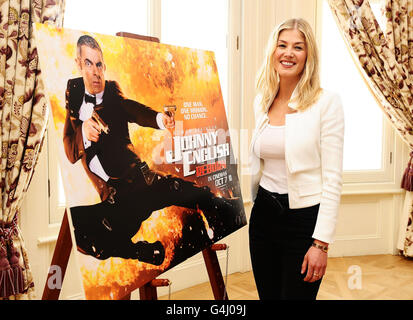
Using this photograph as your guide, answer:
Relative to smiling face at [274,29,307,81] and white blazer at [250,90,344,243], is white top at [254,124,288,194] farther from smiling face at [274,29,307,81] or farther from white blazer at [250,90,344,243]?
smiling face at [274,29,307,81]

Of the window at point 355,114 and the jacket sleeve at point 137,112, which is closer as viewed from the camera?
the jacket sleeve at point 137,112

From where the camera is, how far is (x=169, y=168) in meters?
1.60

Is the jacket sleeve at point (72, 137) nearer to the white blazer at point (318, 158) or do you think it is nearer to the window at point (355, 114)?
the white blazer at point (318, 158)

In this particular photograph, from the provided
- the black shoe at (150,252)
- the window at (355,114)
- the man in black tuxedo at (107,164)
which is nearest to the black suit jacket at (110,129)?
the man in black tuxedo at (107,164)

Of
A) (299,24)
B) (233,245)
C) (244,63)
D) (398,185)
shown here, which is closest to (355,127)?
(398,185)

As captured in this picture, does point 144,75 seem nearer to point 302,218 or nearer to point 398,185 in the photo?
point 302,218

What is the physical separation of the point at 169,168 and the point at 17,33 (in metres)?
1.01

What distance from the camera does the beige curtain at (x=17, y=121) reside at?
6.31 ft

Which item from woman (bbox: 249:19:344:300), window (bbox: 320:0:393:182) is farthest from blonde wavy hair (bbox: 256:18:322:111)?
window (bbox: 320:0:393:182)

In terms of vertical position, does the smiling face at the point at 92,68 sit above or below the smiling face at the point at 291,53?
below

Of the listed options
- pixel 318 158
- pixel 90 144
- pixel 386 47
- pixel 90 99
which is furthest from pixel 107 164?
pixel 386 47

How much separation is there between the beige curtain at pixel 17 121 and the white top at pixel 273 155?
1.11m

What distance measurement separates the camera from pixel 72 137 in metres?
1.31

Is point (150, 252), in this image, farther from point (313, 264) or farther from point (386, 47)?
point (386, 47)
